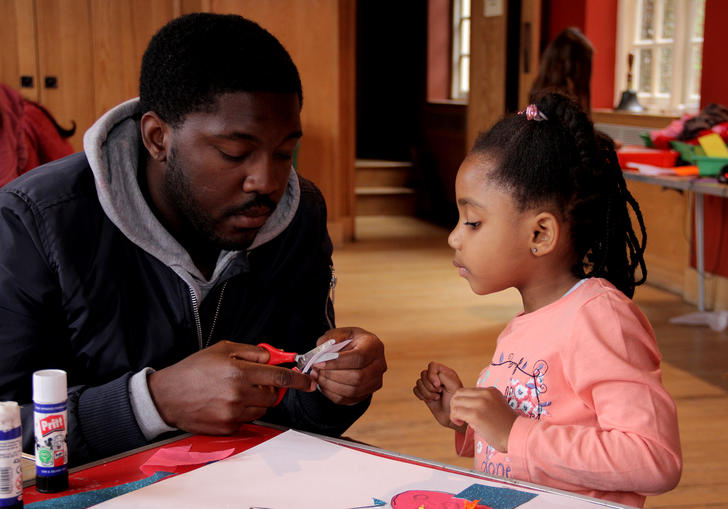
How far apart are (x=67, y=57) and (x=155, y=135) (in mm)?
5301

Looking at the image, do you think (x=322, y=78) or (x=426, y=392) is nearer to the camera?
(x=426, y=392)

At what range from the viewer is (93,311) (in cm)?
129

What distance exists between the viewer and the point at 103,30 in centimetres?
622

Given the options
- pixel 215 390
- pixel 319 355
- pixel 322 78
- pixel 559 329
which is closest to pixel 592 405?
pixel 559 329

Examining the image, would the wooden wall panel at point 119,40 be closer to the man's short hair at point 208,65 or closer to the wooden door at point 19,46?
the wooden door at point 19,46

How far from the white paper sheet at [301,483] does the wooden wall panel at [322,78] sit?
5.71 m

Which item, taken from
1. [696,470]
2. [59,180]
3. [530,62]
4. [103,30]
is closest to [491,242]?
[59,180]

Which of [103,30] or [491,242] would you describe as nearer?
[491,242]

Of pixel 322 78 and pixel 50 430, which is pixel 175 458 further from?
pixel 322 78

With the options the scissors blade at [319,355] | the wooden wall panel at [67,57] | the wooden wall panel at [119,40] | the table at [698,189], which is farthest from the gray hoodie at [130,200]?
the wooden wall panel at [67,57]

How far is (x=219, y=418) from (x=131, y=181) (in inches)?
18.2

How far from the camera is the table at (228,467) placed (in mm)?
931

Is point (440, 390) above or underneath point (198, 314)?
underneath

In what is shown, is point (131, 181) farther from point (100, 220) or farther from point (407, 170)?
point (407, 170)
